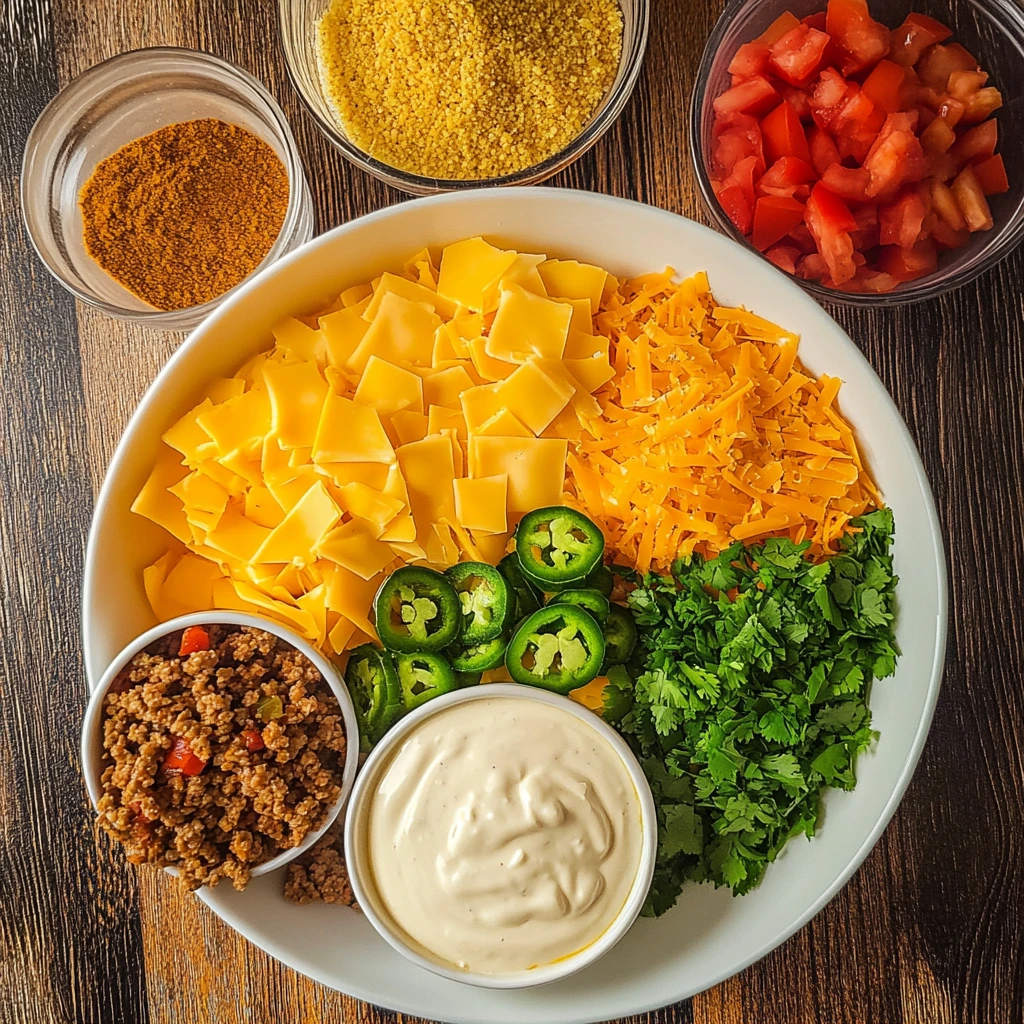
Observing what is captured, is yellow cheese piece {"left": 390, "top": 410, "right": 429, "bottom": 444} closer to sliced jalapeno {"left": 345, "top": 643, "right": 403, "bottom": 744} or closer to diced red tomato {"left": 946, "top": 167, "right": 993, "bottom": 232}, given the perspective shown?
sliced jalapeno {"left": 345, "top": 643, "right": 403, "bottom": 744}

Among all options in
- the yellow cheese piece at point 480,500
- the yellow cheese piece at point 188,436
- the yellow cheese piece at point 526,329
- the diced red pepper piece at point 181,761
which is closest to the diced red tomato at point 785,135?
the yellow cheese piece at point 526,329

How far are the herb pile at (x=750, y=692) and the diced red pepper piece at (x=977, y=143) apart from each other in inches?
29.3

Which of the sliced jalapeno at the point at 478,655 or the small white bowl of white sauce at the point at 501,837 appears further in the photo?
the sliced jalapeno at the point at 478,655

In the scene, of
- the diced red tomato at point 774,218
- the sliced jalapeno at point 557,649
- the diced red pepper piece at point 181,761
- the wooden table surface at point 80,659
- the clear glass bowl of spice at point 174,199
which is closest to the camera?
the diced red pepper piece at point 181,761

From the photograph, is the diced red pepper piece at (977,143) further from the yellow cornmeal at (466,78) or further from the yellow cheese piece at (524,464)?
the yellow cheese piece at (524,464)

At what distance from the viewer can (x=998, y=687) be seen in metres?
2.00

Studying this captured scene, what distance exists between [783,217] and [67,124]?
→ 4.94ft

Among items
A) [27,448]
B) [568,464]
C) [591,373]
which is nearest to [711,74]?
[591,373]

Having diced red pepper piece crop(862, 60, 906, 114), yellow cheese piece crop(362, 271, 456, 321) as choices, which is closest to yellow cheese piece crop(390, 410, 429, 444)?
yellow cheese piece crop(362, 271, 456, 321)

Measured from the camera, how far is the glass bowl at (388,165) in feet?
5.99

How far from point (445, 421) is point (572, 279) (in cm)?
38

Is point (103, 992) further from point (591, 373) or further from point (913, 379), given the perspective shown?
point (913, 379)

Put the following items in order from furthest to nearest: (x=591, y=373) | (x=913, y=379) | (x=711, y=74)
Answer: (x=913, y=379)
(x=711, y=74)
(x=591, y=373)

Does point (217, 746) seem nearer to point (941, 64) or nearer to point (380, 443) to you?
point (380, 443)
